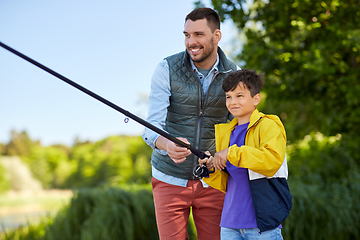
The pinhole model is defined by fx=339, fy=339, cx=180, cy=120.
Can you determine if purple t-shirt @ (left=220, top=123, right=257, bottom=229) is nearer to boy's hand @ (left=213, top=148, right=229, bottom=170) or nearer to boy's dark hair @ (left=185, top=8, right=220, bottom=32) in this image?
boy's hand @ (left=213, top=148, right=229, bottom=170)

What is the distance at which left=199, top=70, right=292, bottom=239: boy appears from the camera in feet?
6.01

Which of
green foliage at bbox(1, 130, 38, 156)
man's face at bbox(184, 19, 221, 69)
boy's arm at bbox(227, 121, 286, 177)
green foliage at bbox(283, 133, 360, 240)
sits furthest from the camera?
green foliage at bbox(1, 130, 38, 156)

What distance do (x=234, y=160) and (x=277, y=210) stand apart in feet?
1.33

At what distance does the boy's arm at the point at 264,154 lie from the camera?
1.80 m

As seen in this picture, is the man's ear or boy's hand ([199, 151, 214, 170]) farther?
the man's ear

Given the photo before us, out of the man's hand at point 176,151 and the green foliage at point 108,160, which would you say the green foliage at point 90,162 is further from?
the man's hand at point 176,151

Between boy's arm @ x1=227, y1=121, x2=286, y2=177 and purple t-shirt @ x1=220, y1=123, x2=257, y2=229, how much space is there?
0.65 feet

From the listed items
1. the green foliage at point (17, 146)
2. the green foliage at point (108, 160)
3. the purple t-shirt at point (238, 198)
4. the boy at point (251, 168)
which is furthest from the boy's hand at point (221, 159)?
the green foliage at point (17, 146)

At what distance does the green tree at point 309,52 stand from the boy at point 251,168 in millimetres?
3354

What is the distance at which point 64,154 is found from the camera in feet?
215

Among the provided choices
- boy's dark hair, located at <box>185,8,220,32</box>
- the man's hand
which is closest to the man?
boy's dark hair, located at <box>185,8,220,32</box>

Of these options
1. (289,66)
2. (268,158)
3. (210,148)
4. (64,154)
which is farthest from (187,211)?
(64,154)

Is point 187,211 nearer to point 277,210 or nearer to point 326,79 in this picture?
point 277,210

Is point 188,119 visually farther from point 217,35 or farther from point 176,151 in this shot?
point 217,35
